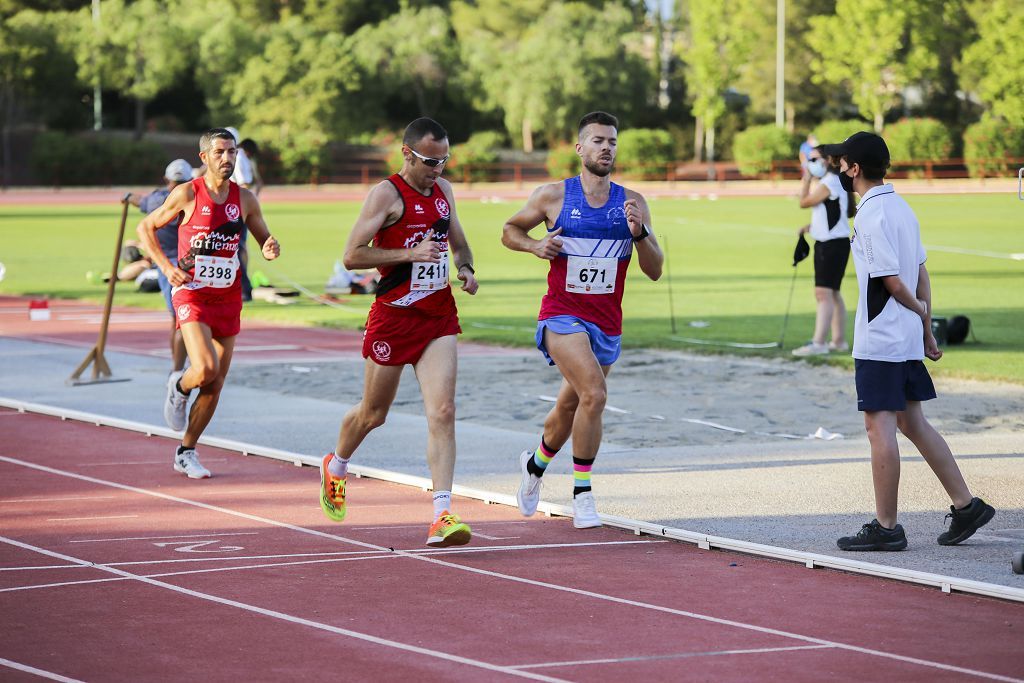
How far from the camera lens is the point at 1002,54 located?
31.3m

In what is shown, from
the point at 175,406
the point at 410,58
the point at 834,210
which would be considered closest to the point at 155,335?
the point at 175,406

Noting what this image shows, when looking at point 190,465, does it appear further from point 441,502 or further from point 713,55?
point 713,55

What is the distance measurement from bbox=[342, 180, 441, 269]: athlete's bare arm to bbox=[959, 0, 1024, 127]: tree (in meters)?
16.3

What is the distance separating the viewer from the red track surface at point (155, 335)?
16938 millimetres

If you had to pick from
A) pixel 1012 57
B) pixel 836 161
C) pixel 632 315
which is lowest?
pixel 632 315

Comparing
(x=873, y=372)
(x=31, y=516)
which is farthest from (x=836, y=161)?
(x=31, y=516)

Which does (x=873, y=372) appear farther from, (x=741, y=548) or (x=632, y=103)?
(x=632, y=103)

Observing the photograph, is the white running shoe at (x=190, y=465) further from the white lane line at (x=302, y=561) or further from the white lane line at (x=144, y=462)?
the white lane line at (x=302, y=561)

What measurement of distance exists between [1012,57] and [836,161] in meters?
21.6

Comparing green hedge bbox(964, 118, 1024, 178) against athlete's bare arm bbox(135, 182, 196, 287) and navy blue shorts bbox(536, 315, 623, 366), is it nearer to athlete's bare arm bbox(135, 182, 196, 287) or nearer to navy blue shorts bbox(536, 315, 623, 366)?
athlete's bare arm bbox(135, 182, 196, 287)

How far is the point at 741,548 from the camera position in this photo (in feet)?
25.6

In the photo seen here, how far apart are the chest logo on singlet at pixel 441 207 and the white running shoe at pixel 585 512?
173 centimetres

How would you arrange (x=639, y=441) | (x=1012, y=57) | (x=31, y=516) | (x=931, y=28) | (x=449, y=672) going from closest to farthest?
(x=449, y=672), (x=31, y=516), (x=639, y=441), (x=1012, y=57), (x=931, y=28)

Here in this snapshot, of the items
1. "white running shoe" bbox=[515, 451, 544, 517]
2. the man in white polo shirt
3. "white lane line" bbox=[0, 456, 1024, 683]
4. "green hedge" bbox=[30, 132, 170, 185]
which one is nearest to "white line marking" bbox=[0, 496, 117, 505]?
"white lane line" bbox=[0, 456, 1024, 683]
